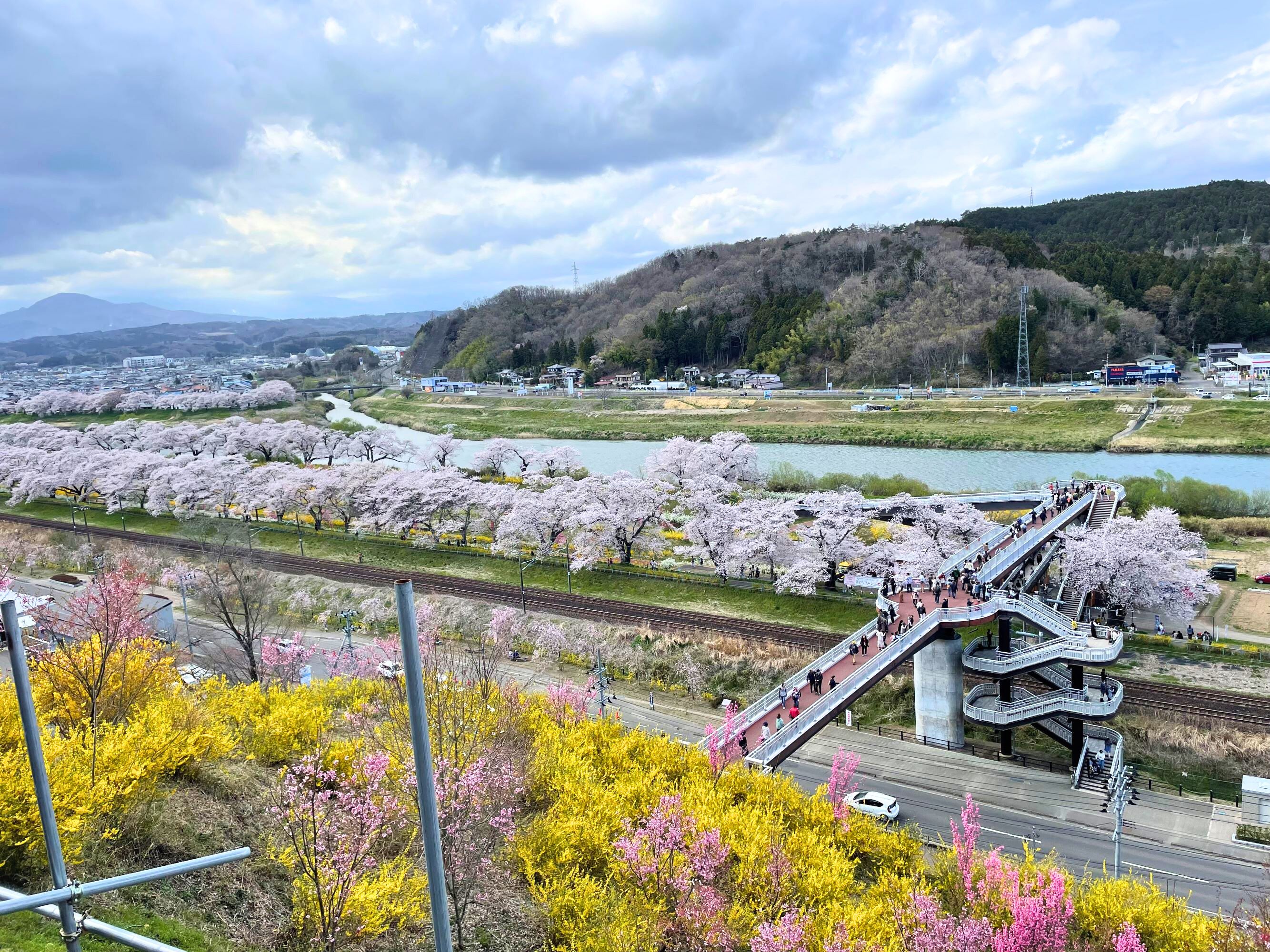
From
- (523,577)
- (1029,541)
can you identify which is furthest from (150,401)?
(1029,541)

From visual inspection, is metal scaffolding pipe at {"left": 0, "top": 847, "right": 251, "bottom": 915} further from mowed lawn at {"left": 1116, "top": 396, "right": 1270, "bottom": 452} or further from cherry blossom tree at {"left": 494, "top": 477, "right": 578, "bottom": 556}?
mowed lawn at {"left": 1116, "top": 396, "right": 1270, "bottom": 452}

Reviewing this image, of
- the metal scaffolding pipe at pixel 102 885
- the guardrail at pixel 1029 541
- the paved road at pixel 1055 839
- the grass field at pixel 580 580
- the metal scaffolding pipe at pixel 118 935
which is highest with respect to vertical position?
the metal scaffolding pipe at pixel 102 885

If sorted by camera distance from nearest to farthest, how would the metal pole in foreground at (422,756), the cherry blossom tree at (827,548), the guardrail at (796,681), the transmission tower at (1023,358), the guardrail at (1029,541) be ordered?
1. the metal pole in foreground at (422,756)
2. the guardrail at (796,681)
3. the guardrail at (1029,541)
4. the cherry blossom tree at (827,548)
5. the transmission tower at (1023,358)

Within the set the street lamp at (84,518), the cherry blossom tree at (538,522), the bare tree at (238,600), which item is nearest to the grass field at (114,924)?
the bare tree at (238,600)

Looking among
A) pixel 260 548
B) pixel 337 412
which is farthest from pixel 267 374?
pixel 260 548

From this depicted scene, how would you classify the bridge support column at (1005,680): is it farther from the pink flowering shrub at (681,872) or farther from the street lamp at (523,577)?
the street lamp at (523,577)

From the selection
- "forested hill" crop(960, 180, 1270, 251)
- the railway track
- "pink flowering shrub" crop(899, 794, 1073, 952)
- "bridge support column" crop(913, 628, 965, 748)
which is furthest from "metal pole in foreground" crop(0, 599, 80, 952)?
"forested hill" crop(960, 180, 1270, 251)

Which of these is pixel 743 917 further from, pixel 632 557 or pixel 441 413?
pixel 441 413
